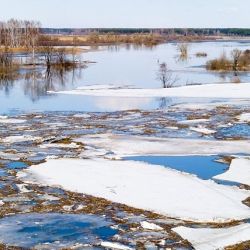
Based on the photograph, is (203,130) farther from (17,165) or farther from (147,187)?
(147,187)

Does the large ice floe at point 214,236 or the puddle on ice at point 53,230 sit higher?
the large ice floe at point 214,236

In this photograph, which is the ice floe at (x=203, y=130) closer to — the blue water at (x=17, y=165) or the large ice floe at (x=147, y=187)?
the large ice floe at (x=147, y=187)

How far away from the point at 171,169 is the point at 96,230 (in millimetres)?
3613

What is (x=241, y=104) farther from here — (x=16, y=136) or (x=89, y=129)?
(x=16, y=136)

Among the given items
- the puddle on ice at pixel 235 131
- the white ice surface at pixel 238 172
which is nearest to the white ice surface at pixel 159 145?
the puddle on ice at pixel 235 131

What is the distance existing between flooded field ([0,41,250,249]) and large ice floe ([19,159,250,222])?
0.7 inches

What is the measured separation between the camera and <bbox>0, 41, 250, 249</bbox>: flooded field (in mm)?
6773

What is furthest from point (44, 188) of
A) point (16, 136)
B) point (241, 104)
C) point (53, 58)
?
point (53, 58)

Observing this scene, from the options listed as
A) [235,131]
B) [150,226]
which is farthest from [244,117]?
[150,226]

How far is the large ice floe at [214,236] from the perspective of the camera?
20.4 feet

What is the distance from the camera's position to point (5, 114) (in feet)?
60.4

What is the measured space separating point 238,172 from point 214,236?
368cm

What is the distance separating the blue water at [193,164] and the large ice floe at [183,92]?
12.3 m

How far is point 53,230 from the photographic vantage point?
679 cm
